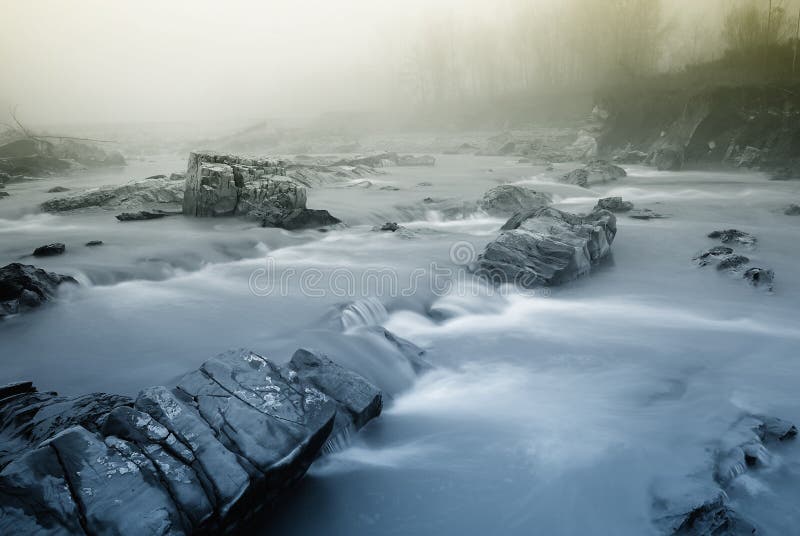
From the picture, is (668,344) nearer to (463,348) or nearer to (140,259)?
(463,348)

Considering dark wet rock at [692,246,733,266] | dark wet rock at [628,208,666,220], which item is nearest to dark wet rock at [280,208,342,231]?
dark wet rock at [628,208,666,220]

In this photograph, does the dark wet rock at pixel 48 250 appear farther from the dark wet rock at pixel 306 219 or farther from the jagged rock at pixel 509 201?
the jagged rock at pixel 509 201

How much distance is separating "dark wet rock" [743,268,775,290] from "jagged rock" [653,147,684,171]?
1584 cm

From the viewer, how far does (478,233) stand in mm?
11508

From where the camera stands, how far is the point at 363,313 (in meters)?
6.47

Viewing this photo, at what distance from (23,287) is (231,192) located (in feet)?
19.6

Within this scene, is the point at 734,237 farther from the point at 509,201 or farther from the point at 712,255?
the point at 509,201

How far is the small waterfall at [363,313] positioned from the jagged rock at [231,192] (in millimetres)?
5765

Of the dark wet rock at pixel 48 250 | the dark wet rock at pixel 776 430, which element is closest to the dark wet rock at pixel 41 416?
the dark wet rock at pixel 776 430

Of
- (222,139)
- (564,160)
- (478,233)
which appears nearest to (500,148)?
(564,160)

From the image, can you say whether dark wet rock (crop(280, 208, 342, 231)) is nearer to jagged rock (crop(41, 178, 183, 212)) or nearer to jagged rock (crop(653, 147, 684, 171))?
jagged rock (crop(41, 178, 183, 212))

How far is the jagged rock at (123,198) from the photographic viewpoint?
522 inches

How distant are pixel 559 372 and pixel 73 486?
447cm

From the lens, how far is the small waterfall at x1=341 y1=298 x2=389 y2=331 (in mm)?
6211
